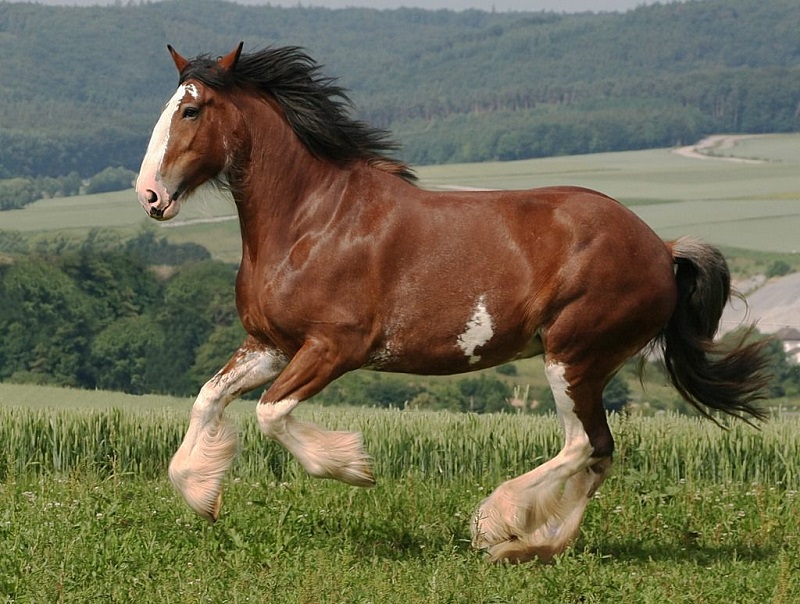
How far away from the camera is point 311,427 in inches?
251

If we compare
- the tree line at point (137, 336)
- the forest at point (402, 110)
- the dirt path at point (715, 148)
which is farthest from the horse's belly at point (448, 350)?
the dirt path at point (715, 148)

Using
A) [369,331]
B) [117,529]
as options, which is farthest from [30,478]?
[369,331]

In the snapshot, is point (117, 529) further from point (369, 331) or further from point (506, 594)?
point (506, 594)

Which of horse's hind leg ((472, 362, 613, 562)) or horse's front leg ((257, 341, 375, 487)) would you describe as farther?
horse's hind leg ((472, 362, 613, 562))

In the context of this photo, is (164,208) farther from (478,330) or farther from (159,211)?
(478,330)

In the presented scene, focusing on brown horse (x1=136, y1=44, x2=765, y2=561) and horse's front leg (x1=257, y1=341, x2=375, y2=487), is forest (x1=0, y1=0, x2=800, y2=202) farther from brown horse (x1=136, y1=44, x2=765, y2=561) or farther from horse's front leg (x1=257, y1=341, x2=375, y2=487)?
horse's front leg (x1=257, y1=341, x2=375, y2=487)

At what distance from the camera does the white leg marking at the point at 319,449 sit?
6305mm

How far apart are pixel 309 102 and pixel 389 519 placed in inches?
89.1

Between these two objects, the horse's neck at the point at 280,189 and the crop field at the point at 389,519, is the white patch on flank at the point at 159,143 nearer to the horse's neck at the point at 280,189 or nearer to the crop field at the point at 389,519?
the horse's neck at the point at 280,189

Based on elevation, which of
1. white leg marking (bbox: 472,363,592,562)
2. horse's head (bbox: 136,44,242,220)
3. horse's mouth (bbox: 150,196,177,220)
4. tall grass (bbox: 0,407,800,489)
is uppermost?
horse's head (bbox: 136,44,242,220)

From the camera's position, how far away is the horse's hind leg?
6477 millimetres

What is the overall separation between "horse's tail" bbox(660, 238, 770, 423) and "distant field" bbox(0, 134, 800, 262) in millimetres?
75534

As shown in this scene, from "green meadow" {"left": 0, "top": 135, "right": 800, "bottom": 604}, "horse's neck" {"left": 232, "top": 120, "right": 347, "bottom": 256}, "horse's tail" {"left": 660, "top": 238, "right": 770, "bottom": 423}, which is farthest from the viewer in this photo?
"horse's tail" {"left": 660, "top": 238, "right": 770, "bottom": 423}

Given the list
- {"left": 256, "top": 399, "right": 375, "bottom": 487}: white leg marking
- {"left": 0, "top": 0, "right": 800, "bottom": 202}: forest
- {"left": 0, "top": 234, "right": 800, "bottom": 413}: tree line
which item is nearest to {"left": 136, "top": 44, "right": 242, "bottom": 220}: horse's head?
{"left": 256, "top": 399, "right": 375, "bottom": 487}: white leg marking
